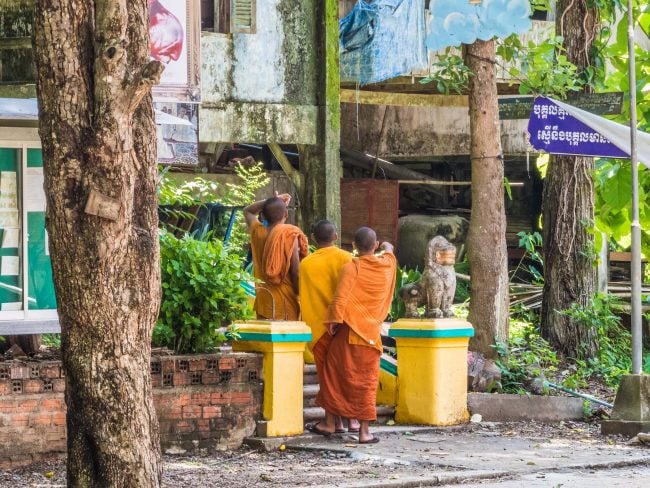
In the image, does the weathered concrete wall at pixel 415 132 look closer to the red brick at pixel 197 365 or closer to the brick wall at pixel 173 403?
the brick wall at pixel 173 403

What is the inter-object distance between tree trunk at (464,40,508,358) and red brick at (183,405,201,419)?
401 cm

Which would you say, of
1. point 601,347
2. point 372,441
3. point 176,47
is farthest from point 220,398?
point 601,347

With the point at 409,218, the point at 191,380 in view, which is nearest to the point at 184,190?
the point at 191,380

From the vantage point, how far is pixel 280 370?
1062 centimetres

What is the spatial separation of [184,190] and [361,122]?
598 cm

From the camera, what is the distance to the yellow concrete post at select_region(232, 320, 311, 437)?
10.6 meters

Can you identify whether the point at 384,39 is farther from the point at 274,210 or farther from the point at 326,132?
the point at 274,210

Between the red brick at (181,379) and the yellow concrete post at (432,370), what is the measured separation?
8.28 ft

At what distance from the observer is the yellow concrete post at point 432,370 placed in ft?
38.5

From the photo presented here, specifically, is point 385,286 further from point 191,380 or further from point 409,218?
point 409,218

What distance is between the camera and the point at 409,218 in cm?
2077

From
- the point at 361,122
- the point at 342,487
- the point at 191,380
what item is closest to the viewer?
the point at 342,487

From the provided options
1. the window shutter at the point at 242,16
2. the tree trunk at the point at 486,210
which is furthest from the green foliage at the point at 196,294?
the window shutter at the point at 242,16

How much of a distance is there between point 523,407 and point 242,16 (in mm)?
6315
